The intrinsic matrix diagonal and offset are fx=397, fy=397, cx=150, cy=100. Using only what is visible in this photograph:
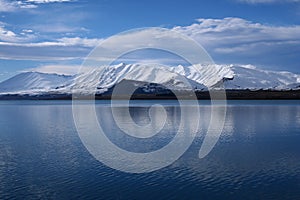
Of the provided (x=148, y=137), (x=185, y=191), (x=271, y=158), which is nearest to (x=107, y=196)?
(x=185, y=191)

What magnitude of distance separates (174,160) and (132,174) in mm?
4041

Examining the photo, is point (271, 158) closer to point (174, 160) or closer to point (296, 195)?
point (174, 160)

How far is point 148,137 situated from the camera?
3288 centimetres

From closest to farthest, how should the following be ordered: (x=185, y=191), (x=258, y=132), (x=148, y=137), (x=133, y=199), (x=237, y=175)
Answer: (x=133, y=199)
(x=185, y=191)
(x=237, y=175)
(x=148, y=137)
(x=258, y=132)

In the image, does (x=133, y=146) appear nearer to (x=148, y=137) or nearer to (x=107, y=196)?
(x=148, y=137)

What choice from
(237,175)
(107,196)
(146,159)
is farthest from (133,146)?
(107,196)

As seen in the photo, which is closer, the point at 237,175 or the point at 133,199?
the point at 133,199

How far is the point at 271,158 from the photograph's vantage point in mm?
22812

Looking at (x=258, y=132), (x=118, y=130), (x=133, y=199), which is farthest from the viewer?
(x=118, y=130)

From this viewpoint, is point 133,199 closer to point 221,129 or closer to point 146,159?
point 146,159

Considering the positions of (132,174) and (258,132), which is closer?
(132,174)

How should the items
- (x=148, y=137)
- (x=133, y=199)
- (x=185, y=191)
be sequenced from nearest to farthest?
(x=133, y=199)
(x=185, y=191)
(x=148, y=137)

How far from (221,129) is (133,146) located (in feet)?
43.9

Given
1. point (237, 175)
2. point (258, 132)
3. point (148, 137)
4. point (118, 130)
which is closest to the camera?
point (237, 175)
